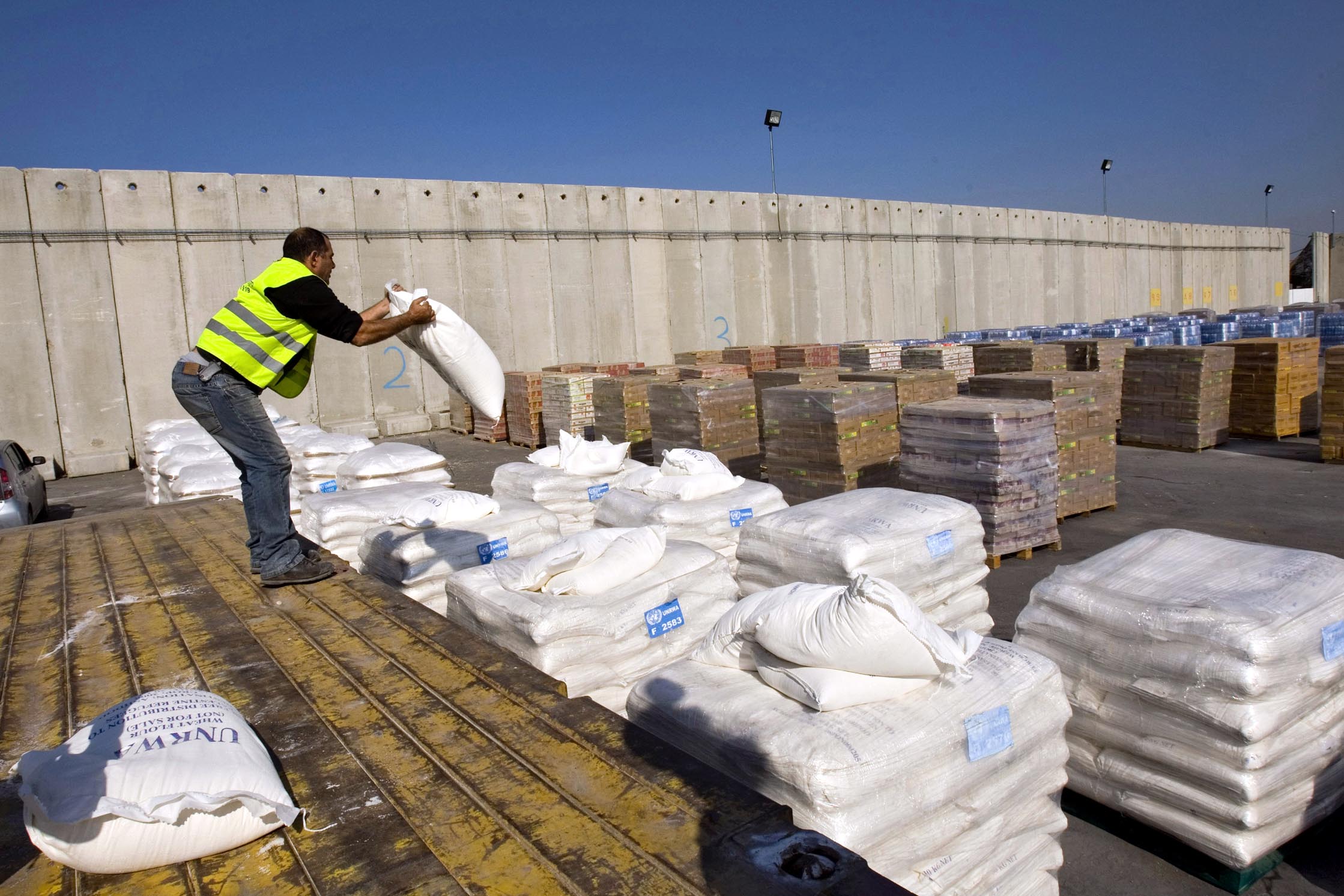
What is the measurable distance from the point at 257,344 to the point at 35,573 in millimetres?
2154

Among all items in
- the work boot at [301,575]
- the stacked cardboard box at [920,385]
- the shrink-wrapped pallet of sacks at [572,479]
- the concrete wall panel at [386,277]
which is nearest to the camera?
the work boot at [301,575]

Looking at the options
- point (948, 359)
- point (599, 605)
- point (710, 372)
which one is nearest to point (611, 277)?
point (710, 372)

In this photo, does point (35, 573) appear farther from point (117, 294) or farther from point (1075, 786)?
point (117, 294)

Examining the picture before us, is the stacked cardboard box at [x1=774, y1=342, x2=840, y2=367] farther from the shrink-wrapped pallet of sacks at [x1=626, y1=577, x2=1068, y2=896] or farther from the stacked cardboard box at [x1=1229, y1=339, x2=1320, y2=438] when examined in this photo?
the shrink-wrapped pallet of sacks at [x1=626, y1=577, x2=1068, y2=896]

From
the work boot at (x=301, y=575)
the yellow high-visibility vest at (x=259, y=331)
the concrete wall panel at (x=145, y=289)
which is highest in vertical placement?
the concrete wall panel at (x=145, y=289)

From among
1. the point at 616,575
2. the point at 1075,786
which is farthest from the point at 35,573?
the point at 1075,786

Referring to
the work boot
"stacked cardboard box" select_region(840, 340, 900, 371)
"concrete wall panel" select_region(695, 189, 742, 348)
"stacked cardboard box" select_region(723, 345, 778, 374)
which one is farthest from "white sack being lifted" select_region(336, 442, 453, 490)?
"concrete wall panel" select_region(695, 189, 742, 348)

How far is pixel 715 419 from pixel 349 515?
18.7ft

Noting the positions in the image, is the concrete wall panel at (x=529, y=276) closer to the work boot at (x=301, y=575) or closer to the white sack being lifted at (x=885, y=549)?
the white sack being lifted at (x=885, y=549)

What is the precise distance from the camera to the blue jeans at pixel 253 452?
3.70 metres

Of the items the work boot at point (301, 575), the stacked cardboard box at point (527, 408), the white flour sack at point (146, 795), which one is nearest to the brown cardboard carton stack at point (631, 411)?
the stacked cardboard box at point (527, 408)

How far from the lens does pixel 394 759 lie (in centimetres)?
217

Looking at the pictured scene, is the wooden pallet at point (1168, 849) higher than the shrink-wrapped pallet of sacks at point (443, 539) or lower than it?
lower

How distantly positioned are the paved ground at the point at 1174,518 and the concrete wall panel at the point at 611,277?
594cm
